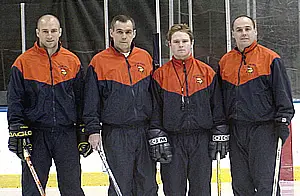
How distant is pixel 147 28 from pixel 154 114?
122 inches

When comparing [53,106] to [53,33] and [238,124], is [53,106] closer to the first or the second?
[53,33]

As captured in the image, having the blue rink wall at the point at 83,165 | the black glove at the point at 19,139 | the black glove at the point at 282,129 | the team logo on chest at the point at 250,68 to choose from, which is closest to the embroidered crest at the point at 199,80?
the team logo on chest at the point at 250,68

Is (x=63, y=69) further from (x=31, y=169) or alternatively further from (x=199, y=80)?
(x=199, y=80)

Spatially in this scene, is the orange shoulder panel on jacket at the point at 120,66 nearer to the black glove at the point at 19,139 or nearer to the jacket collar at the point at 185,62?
the jacket collar at the point at 185,62

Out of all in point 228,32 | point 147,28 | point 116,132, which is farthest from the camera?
point 147,28

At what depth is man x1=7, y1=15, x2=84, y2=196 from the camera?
3.21 meters

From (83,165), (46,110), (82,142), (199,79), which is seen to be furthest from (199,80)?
(83,165)

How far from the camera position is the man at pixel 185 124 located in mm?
3162

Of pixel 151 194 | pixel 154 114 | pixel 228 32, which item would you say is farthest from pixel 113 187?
pixel 228 32

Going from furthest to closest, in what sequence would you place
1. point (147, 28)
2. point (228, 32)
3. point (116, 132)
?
1. point (147, 28)
2. point (228, 32)
3. point (116, 132)

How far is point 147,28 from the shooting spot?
6.20m

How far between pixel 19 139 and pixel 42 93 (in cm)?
29

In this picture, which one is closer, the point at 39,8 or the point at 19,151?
the point at 19,151

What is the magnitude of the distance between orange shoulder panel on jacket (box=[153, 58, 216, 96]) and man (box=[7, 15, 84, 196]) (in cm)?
51
